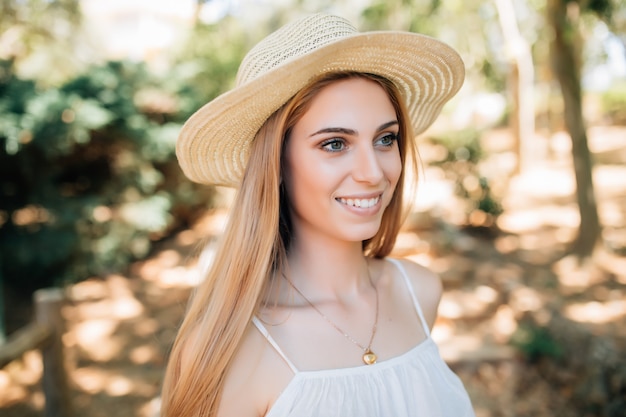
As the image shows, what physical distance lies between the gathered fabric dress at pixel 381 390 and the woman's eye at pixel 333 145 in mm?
542

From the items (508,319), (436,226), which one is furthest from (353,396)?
(436,226)

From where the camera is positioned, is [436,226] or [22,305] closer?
[22,305]

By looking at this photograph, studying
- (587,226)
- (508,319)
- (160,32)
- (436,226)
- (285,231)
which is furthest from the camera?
(160,32)

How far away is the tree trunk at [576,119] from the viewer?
6.09 metres

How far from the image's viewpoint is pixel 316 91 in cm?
151

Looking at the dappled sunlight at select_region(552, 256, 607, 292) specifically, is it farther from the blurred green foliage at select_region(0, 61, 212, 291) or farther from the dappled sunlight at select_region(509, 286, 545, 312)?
the blurred green foliage at select_region(0, 61, 212, 291)

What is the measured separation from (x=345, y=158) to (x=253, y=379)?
667mm

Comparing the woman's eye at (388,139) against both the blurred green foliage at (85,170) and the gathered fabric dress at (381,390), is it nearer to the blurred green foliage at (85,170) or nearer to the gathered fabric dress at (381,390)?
the gathered fabric dress at (381,390)

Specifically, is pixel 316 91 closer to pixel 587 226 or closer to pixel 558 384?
pixel 558 384

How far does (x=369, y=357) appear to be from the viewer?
5.27 ft

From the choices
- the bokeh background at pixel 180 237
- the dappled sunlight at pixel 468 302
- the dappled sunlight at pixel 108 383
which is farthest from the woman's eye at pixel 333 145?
the dappled sunlight at pixel 468 302

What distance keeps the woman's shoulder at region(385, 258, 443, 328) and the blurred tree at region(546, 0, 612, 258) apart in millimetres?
5036

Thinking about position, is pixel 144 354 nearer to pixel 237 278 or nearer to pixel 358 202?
pixel 237 278

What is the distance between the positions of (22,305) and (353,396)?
5564 mm
